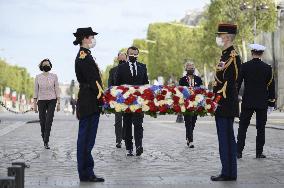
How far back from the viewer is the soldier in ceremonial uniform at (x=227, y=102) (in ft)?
33.9

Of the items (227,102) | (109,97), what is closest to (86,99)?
(109,97)

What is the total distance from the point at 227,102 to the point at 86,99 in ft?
6.02

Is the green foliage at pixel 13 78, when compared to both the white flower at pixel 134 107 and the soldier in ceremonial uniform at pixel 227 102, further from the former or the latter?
the soldier in ceremonial uniform at pixel 227 102

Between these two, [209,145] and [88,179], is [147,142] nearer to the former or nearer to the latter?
[209,145]

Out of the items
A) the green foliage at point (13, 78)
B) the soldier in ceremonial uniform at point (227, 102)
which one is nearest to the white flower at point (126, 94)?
the soldier in ceremonial uniform at point (227, 102)

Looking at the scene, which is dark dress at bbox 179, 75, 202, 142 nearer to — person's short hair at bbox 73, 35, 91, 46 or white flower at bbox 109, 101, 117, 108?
white flower at bbox 109, 101, 117, 108

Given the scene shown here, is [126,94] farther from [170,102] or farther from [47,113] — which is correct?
[47,113]

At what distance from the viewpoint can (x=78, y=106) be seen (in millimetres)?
10312

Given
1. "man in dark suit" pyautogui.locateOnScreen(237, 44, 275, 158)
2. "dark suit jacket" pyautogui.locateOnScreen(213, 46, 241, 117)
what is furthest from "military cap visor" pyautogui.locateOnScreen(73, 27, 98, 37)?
"man in dark suit" pyautogui.locateOnScreen(237, 44, 275, 158)

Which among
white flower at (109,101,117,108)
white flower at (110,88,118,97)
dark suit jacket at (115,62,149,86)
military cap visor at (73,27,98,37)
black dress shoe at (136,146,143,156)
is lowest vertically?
black dress shoe at (136,146,143,156)

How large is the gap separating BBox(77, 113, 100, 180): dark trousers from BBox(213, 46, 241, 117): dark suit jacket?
1.63m

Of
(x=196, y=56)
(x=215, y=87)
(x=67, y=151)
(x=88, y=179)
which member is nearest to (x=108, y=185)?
(x=88, y=179)

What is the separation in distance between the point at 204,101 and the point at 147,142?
819 centimetres

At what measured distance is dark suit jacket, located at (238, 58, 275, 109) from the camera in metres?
13.6
